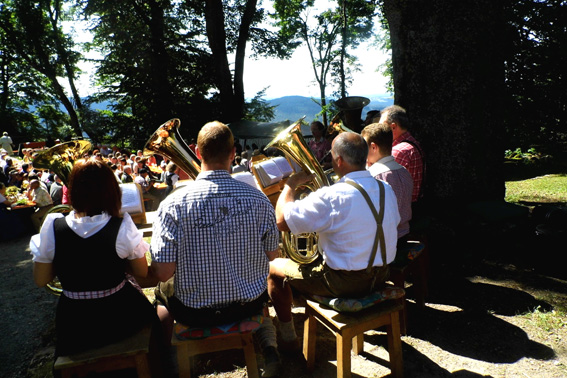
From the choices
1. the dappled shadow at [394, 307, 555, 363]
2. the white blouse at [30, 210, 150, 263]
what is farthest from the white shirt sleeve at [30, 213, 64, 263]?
the dappled shadow at [394, 307, 555, 363]

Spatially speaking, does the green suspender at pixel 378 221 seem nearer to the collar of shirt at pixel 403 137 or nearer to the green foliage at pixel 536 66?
the collar of shirt at pixel 403 137

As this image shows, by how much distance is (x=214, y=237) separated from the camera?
6.69ft

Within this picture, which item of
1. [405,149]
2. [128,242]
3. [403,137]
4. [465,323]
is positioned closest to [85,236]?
[128,242]

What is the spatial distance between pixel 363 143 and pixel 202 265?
124 cm

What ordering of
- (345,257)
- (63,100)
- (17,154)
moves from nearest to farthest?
(345,257), (17,154), (63,100)

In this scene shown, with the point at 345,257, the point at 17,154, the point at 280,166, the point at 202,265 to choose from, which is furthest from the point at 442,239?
the point at 17,154

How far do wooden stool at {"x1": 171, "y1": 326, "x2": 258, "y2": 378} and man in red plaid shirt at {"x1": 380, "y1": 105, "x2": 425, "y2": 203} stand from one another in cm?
214

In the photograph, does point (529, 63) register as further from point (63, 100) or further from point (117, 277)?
point (63, 100)

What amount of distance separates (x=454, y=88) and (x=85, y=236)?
4.26m

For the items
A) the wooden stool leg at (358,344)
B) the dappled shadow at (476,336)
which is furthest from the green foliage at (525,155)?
the wooden stool leg at (358,344)

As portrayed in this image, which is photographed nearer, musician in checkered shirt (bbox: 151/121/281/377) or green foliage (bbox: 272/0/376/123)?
musician in checkered shirt (bbox: 151/121/281/377)

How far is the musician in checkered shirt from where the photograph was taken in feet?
6.57

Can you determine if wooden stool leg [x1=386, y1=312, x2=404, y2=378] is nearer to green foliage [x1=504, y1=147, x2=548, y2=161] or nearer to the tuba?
the tuba

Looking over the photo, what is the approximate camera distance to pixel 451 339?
2920 millimetres
